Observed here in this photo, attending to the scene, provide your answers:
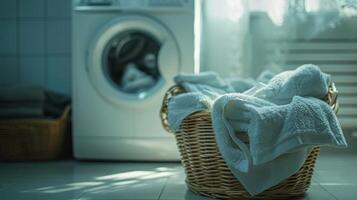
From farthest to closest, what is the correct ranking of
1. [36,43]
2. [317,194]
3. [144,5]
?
[36,43] < [144,5] < [317,194]

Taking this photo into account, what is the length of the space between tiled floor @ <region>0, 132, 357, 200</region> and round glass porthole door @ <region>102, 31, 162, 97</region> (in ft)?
1.10

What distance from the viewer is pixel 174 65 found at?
72.2 inches

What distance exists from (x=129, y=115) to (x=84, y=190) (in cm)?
55

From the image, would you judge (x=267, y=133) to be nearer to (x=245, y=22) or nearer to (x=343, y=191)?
(x=343, y=191)

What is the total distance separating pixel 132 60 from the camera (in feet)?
6.10

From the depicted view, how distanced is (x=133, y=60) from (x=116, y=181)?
563 mm

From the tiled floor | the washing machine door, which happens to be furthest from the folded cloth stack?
the washing machine door

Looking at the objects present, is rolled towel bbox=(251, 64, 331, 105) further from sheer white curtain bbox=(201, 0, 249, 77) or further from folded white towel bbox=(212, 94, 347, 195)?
sheer white curtain bbox=(201, 0, 249, 77)

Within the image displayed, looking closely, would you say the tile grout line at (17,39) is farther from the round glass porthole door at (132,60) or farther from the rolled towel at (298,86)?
the rolled towel at (298,86)

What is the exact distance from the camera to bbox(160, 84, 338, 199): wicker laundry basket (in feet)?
3.97

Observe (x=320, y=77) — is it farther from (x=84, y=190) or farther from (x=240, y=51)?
(x=240, y=51)

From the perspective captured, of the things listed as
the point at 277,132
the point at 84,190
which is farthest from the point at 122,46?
the point at 277,132

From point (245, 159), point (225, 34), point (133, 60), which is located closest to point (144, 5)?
point (133, 60)

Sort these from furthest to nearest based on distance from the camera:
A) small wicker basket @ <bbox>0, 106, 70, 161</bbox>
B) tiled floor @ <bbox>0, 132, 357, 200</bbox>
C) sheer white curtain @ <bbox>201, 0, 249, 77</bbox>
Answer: sheer white curtain @ <bbox>201, 0, 249, 77</bbox>, small wicker basket @ <bbox>0, 106, 70, 161</bbox>, tiled floor @ <bbox>0, 132, 357, 200</bbox>
